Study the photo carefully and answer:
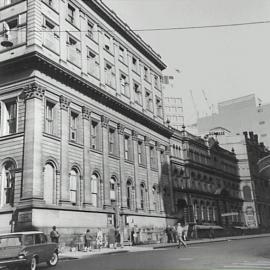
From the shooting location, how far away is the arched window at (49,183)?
3127cm

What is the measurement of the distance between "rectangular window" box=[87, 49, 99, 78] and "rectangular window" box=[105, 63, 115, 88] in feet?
6.67

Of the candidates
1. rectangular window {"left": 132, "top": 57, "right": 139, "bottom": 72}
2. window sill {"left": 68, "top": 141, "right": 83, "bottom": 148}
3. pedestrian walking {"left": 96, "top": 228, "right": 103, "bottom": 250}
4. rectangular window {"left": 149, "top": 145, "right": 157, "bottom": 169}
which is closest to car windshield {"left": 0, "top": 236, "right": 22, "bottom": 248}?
pedestrian walking {"left": 96, "top": 228, "right": 103, "bottom": 250}

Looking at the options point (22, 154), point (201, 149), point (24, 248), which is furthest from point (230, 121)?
point (24, 248)

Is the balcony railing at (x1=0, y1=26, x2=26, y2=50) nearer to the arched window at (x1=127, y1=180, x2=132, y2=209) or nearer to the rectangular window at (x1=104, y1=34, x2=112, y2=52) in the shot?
the rectangular window at (x1=104, y1=34, x2=112, y2=52)

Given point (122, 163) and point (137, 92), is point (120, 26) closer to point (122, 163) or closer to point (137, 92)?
point (137, 92)

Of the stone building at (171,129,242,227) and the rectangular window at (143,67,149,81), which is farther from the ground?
the rectangular window at (143,67,149,81)

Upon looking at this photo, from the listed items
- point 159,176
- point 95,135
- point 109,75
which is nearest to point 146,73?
point 109,75

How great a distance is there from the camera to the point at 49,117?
33656 mm

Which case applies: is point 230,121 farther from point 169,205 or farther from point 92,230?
point 92,230

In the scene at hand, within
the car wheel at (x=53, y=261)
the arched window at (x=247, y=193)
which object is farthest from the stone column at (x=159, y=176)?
the arched window at (x=247, y=193)

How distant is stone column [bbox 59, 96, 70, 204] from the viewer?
107 feet

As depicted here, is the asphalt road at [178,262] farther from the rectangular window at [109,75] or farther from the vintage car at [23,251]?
the rectangular window at [109,75]

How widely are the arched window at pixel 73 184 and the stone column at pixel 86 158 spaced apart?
79cm

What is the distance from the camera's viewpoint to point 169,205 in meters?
52.2
